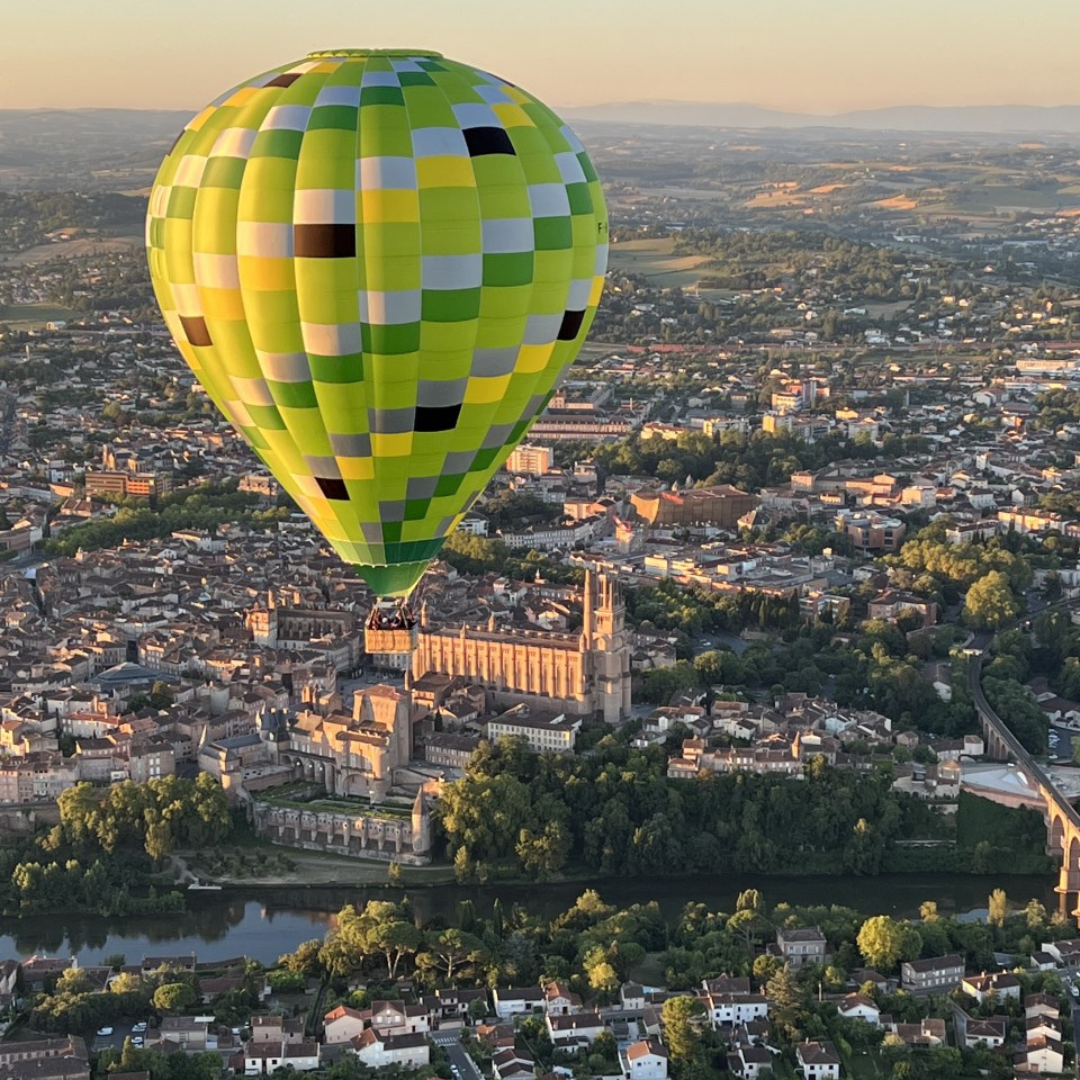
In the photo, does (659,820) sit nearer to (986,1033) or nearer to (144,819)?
(144,819)

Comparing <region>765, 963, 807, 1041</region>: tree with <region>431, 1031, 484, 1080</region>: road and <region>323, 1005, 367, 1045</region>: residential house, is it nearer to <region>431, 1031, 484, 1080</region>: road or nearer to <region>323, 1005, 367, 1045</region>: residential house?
<region>431, 1031, 484, 1080</region>: road

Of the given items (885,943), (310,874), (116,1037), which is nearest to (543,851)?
(310,874)

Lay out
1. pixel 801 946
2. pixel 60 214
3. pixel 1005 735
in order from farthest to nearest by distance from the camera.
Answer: pixel 60 214 < pixel 1005 735 < pixel 801 946

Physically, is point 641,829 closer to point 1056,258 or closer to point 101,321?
point 101,321

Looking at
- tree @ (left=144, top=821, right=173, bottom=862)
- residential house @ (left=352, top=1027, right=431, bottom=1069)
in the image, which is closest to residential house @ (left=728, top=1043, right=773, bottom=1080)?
residential house @ (left=352, top=1027, right=431, bottom=1069)

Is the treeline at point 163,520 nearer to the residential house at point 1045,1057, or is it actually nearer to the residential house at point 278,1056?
the residential house at point 278,1056

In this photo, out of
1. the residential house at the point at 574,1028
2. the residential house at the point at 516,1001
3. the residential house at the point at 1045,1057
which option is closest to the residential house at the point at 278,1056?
the residential house at the point at 516,1001
